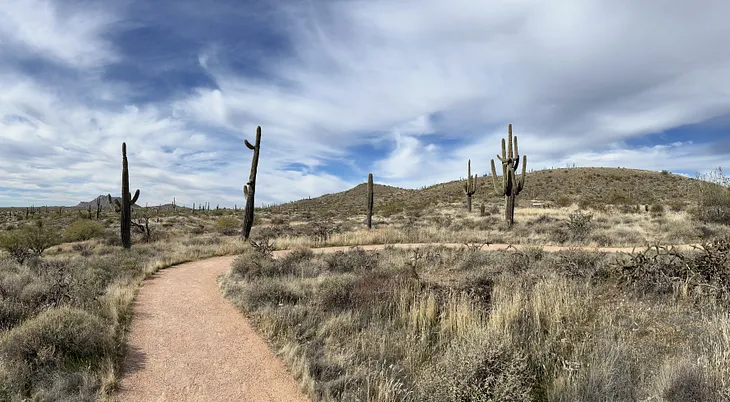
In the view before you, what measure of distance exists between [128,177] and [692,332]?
20611 mm

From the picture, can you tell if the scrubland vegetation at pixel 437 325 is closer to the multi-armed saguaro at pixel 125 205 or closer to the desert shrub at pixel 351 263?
the desert shrub at pixel 351 263

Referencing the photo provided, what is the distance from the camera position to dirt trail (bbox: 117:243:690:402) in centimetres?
506

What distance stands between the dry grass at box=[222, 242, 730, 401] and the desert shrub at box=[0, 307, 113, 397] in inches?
101

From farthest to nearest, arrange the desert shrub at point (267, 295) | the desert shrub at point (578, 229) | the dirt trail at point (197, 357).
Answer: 1. the desert shrub at point (578, 229)
2. the desert shrub at point (267, 295)
3. the dirt trail at point (197, 357)

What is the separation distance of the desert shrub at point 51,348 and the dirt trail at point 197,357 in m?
0.50

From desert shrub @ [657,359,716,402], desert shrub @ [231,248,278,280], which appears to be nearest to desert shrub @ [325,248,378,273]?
desert shrub @ [231,248,278,280]

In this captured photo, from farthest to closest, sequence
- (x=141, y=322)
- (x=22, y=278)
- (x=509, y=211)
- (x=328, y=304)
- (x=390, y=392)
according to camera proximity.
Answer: (x=509, y=211) < (x=22, y=278) < (x=328, y=304) < (x=141, y=322) < (x=390, y=392)

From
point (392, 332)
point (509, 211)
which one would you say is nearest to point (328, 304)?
point (392, 332)

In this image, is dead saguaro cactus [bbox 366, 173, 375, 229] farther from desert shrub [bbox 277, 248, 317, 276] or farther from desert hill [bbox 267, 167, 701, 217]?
desert hill [bbox 267, 167, 701, 217]

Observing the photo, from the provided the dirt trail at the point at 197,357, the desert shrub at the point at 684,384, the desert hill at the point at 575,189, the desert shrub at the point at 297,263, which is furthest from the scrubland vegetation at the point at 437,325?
the desert hill at the point at 575,189

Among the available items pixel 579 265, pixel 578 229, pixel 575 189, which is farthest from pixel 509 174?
pixel 575 189

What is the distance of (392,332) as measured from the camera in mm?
6734

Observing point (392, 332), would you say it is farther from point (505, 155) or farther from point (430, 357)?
point (505, 155)

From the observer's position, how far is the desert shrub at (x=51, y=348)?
481 cm
